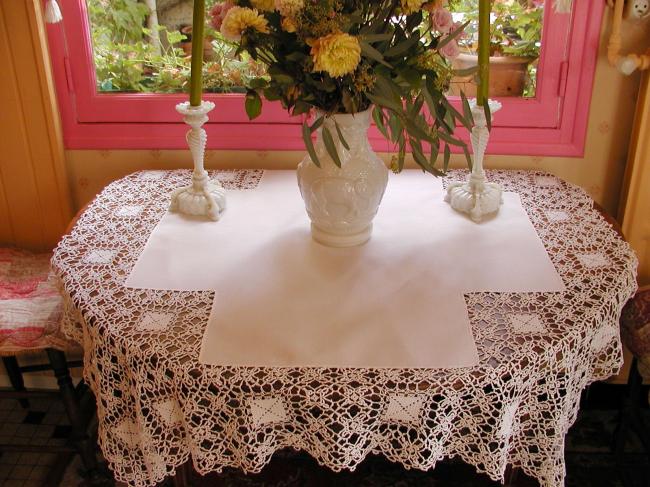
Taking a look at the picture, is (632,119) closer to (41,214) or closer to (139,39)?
Result: (139,39)

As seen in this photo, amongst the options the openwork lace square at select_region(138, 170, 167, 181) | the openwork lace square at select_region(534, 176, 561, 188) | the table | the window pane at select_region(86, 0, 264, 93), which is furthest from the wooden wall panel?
the openwork lace square at select_region(534, 176, 561, 188)

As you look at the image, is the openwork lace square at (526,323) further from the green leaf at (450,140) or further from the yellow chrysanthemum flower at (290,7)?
the yellow chrysanthemum flower at (290,7)

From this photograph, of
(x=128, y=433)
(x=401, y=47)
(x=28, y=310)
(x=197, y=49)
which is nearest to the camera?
(x=401, y=47)

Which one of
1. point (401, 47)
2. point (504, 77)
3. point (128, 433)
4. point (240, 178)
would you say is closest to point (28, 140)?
point (240, 178)

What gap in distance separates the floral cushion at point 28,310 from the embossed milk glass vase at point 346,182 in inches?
31.1

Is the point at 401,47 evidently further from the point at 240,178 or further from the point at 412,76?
the point at 240,178

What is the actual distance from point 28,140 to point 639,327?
5.93 feet

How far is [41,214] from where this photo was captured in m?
2.20

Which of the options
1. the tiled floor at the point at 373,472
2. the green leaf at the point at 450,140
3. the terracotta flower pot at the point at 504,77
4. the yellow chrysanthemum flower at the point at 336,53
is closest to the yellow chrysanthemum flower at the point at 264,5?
the yellow chrysanthemum flower at the point at 336,53

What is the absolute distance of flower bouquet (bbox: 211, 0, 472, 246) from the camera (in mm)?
1219

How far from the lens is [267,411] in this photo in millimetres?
1212

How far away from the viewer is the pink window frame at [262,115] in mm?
1956

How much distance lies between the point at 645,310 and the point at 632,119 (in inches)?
22.4

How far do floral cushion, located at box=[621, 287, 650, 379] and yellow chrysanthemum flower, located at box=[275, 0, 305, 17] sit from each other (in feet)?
3.93
